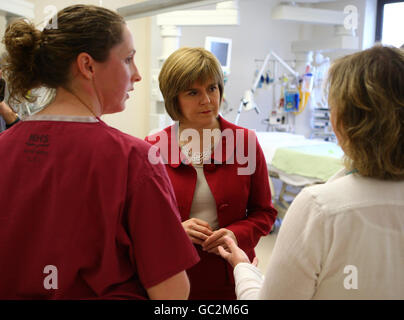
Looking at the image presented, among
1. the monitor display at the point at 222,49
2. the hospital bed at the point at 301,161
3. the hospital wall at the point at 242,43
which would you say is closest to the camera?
the hospital bed at the point at 301,161

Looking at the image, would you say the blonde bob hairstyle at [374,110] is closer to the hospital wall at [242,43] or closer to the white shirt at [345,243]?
the white shirt at [345,243]

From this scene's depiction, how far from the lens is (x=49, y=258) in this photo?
766 millimetres

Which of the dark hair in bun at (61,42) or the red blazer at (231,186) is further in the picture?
the red blazer at (231,186)

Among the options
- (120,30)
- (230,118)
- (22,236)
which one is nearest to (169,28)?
(230,118)

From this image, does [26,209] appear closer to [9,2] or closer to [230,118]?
[9,2]

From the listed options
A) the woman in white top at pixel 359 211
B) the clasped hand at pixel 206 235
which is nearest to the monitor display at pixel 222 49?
the clasped hand at pixel 206 235

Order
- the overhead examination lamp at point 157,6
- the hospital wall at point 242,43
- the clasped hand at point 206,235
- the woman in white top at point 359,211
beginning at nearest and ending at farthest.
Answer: the woman in white top at point 359,211
the clasped hand at point 206,235
the overhead examination lamp at point 157,6
the hospital wall at point 242,43

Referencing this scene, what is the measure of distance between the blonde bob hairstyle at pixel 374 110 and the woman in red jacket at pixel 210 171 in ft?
1.95

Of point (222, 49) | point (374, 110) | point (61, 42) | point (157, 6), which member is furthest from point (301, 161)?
point (61, 42)

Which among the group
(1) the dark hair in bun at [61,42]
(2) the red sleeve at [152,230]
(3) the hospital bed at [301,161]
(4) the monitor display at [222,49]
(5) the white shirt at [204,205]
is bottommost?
(3) the hospital bed at [301,161]

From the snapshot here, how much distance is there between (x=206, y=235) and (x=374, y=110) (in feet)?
2.17

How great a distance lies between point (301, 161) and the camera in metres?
3.39

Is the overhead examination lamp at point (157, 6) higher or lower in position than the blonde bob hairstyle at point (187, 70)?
higher

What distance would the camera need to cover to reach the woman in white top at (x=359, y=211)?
2.35 feet
